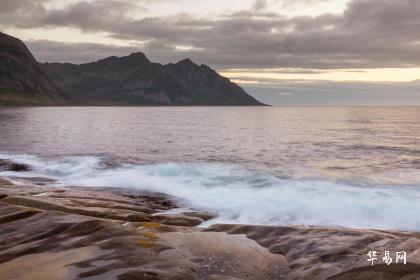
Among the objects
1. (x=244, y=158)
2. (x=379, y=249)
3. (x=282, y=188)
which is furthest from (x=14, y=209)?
(x=244, y=158)

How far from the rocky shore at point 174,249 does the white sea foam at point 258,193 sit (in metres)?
3.11

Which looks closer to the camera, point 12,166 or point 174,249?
point 174,249

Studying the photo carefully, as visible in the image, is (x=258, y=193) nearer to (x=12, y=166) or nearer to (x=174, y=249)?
(x=174, y=249)

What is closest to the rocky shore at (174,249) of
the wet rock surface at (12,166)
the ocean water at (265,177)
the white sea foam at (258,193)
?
the white sea foam at (258,193)

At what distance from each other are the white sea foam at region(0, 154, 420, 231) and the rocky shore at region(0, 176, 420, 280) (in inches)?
122

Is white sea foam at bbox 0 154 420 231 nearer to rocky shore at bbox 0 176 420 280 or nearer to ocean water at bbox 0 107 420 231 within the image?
ocean water at bbox 0 107 420 231

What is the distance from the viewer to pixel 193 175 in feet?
91.5

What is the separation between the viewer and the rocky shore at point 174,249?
933 centimetres

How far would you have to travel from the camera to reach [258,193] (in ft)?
70.1

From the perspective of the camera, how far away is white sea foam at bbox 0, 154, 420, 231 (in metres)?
16.9

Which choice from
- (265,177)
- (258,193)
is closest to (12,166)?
(265,177)

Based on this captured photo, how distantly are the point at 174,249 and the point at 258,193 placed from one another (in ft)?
36.5

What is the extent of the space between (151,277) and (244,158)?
3002cm

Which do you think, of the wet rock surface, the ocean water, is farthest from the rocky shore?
the wet rock surface
